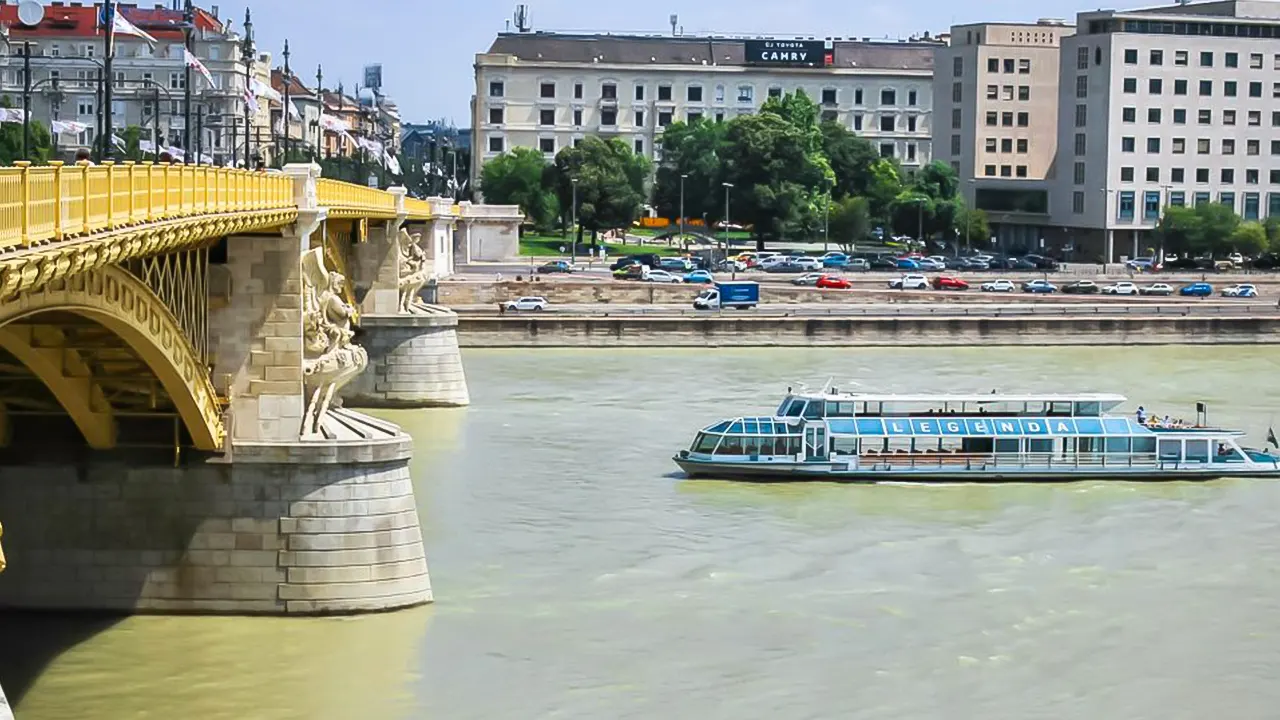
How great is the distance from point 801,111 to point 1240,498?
8265cm

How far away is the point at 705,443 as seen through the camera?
144 feet

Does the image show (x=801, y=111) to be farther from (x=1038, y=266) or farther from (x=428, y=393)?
(x=428, y=393)

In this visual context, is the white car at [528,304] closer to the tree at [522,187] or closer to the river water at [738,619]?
the river water at [738,619]

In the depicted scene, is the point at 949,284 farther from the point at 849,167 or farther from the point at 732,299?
the point at 849,167

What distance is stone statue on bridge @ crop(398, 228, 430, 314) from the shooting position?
57.5 meters

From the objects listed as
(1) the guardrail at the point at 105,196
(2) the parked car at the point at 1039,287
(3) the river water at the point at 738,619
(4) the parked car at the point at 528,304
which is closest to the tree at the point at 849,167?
(2) the parked car at the point at 1039,287

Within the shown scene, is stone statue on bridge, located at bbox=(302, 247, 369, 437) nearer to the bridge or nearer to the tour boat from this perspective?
the bridge

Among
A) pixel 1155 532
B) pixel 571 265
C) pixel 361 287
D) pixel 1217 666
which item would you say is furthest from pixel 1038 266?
pixel 1217 666

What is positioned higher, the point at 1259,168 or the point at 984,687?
the point at 1259,168

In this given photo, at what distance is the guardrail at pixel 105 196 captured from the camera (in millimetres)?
18000

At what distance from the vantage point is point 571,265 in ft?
332

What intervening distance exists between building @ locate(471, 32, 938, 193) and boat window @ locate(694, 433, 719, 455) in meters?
90.6

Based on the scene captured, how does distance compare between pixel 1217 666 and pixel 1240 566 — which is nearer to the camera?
pixel 1217 666

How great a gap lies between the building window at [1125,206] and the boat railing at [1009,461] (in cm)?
6310
